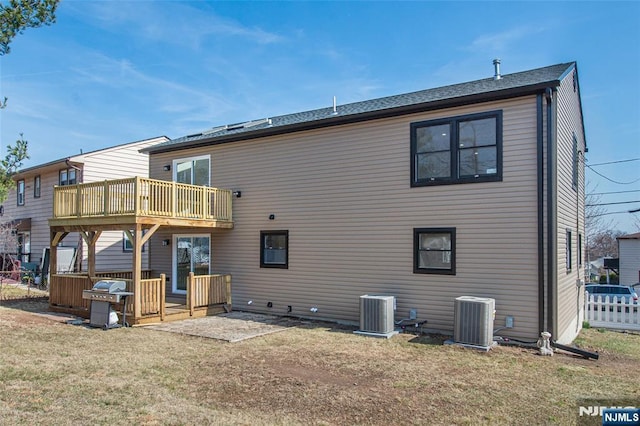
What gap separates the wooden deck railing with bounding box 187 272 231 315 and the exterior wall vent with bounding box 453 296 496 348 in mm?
6569

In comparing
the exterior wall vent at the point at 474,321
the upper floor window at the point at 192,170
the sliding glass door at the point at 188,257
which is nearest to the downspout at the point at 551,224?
the exterior wall vent at the point at 474,321

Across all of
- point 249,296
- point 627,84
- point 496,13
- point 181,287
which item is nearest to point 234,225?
point 249,296

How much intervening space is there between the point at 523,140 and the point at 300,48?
1009 cm

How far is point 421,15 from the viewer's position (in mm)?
12852

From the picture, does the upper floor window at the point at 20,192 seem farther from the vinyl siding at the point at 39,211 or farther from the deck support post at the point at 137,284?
the deck support post at the point at 137,284

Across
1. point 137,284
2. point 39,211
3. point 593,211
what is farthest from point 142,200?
point 593,211

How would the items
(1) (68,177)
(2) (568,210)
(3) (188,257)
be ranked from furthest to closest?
(1) (68,177)
(3) (188,257)
(2) (568,210)

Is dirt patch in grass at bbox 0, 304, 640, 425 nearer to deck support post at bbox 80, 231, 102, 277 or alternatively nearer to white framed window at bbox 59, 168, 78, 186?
deck support post at bbox 80, 231, 102, 277

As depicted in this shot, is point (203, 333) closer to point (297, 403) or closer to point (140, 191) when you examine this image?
point (140, 191)

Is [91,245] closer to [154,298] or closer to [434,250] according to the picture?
[154,298]

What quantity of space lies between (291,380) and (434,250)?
4.80 m

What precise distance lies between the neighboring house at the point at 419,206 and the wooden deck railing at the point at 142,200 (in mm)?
870

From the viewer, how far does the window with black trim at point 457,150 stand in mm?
9102

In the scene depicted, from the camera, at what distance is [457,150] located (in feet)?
31.0
